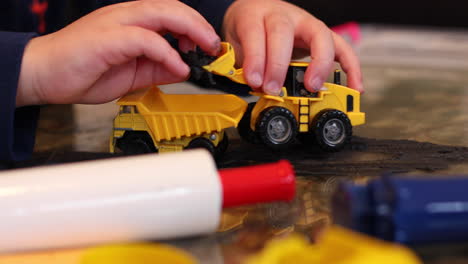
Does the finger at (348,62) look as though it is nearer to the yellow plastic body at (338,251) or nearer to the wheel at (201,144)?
the wheel at (201,144)

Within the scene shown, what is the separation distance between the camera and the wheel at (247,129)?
77cm

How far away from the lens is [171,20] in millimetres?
736

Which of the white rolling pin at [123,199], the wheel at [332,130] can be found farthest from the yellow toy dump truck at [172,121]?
the white rolling pin at [123,199]

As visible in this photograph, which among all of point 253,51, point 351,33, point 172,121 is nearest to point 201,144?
point 172,121

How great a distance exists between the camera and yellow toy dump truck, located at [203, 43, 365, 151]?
737mm

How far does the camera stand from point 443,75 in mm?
1280

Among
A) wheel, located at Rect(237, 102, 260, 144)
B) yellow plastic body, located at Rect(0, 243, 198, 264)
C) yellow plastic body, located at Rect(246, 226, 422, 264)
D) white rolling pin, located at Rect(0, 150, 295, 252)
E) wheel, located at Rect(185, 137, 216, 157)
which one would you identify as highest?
wheel, located at Rect(237, 102, 260, 144)

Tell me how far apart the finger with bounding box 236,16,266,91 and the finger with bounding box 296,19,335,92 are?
0.06 meters

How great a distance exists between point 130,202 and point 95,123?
20.2 inches

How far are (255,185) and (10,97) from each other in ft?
1.19

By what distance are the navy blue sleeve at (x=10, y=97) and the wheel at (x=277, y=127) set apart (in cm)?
30

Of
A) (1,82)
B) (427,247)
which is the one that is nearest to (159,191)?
(427,247)

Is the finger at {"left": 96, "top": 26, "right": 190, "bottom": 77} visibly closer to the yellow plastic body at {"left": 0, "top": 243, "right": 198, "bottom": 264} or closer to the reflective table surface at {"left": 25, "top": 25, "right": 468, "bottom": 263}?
the reflective table surface at {"left": 25, "top": 25, "right": 468, "bottom": 263}

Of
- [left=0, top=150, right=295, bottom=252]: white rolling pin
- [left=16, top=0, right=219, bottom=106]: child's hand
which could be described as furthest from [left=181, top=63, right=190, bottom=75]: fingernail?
[left=0, top=150, right=295, bottom=252]: white rolling pin
